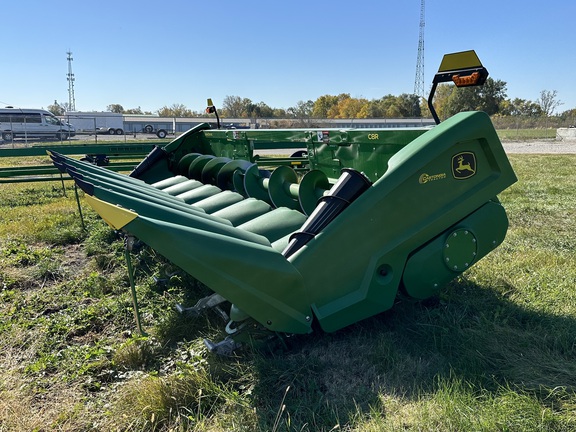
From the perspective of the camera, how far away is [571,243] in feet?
16.1

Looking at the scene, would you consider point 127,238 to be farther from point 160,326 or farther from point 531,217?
point 531,217

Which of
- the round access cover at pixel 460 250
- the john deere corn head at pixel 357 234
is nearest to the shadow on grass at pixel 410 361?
the john deere corn head at pixel 357 234

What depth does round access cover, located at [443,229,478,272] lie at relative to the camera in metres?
2.80

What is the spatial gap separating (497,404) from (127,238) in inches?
78.0

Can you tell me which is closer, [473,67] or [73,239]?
[473,67]

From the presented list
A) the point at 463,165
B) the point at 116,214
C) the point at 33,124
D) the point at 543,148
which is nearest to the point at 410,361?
the point at 463,165

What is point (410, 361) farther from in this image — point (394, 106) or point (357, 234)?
point (394, 106)

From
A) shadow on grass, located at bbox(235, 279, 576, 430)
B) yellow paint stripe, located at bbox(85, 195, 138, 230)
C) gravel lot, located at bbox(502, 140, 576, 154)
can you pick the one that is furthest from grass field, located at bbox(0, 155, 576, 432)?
gravel lot, located at bbox(502, 140, 576, 154)

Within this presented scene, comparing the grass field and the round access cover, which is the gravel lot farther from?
the round access cover

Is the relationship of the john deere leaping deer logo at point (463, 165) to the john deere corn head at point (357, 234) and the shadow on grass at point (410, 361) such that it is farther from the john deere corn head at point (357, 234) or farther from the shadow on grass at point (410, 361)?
the shadow on grass at point (410, 361)

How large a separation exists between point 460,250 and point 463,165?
0.53 meters

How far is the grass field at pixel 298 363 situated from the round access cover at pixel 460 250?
1.43ft

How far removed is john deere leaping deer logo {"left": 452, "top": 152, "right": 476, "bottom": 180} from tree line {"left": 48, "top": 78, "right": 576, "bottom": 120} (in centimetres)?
4256

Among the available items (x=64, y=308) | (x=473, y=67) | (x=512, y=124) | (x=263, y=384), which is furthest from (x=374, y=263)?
(x=512, y=124)
